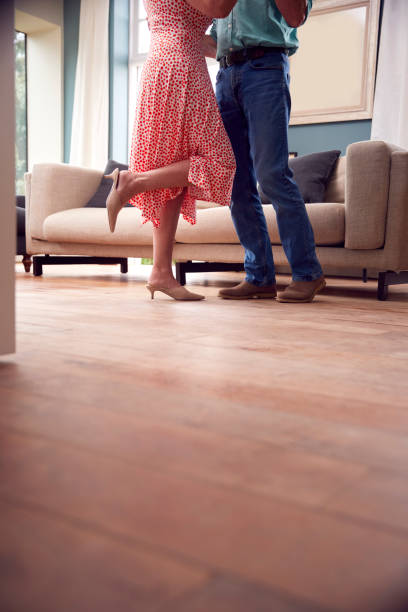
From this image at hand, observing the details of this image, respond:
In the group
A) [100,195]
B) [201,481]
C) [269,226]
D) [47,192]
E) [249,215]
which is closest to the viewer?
[201,481]

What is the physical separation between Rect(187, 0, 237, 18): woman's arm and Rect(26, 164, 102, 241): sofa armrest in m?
1.81

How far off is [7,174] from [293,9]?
127cm

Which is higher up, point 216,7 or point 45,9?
point 45,9

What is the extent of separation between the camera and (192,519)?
37 centimetres

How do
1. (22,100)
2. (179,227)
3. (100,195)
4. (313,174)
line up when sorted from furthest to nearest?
(22,100) < (100,195) < (313,174) < (179,227)

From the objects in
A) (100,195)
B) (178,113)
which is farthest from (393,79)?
(178,113)

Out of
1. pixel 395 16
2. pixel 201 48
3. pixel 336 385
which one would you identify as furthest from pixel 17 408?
pixel 395 16

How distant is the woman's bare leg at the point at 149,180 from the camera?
1718 millimetres

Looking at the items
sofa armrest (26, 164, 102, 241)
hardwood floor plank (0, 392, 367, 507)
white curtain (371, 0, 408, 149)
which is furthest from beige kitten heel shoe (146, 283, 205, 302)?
white curtain (371, 0, 408, 149)

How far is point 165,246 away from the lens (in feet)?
6.00

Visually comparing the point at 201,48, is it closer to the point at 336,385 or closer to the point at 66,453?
the point at 336,385

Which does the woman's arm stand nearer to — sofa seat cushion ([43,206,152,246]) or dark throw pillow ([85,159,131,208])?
sofa seat cushion ([43,206,152,246])

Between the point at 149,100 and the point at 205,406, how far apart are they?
4.40ft

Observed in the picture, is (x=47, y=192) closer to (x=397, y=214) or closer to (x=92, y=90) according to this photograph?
(x=397, y=214)
